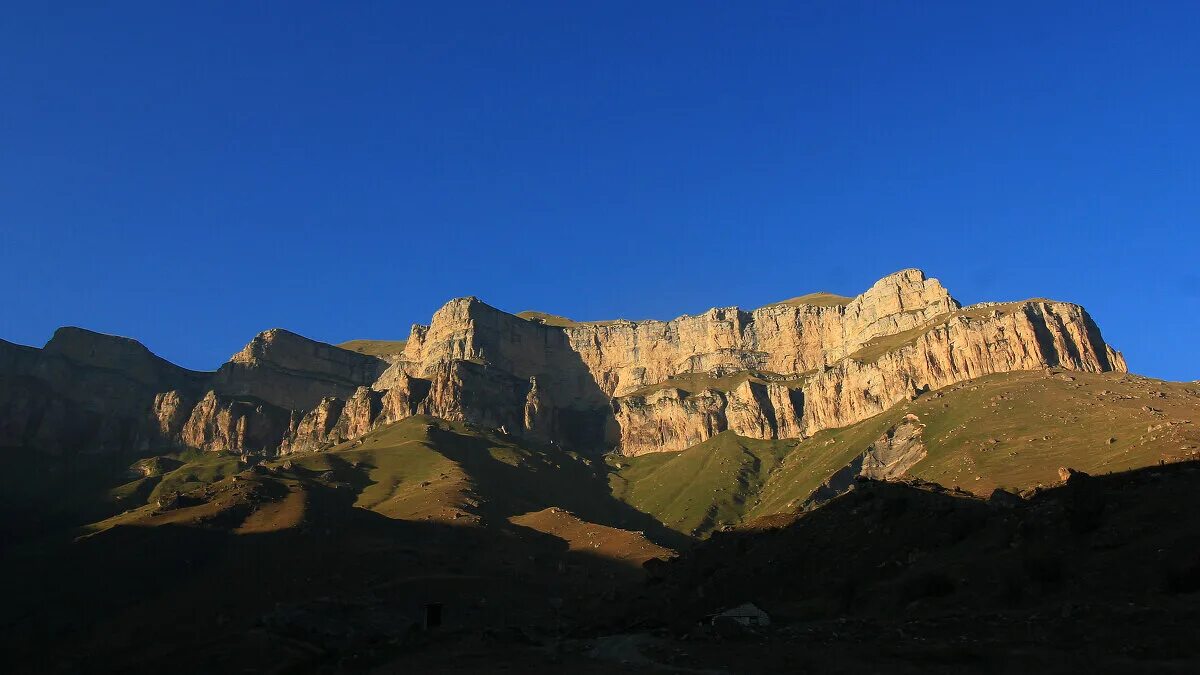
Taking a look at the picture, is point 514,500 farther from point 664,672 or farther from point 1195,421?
point 664,672

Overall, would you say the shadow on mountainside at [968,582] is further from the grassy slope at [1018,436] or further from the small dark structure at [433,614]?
the grassy slope at [1018,436]

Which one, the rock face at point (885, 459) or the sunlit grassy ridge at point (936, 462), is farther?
the rock face at point (885, 459)

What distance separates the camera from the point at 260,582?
10069 cm

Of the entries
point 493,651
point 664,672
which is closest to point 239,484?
point 493,651

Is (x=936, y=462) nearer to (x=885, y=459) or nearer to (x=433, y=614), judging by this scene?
(x=885, y=459)

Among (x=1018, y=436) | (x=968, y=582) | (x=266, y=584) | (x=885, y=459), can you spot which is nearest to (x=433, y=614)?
(x=968, y=582)

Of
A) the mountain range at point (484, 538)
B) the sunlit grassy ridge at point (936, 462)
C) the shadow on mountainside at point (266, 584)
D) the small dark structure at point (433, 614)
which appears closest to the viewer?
the small dark structure at point (433, 614)

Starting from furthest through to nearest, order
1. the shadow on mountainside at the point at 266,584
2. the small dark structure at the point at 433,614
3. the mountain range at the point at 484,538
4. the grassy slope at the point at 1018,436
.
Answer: the grassy slope at the point at 1018,436 < the shadow on mountainside at the point at 266,584 < the mountain range at the point at 484,538 < the small dark structure at the point at 433,614

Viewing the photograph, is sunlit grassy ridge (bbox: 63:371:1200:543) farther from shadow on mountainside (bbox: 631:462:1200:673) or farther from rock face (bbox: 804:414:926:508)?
shadow on mountainside (bbox: 631:462:1200:673)

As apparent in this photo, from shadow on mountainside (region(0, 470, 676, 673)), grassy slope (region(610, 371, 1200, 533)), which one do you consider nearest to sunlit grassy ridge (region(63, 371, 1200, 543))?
grassy slope (region(610, 371, 1200, 533))

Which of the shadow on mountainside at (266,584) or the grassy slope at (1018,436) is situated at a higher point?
the grassy slope at (1018,436)

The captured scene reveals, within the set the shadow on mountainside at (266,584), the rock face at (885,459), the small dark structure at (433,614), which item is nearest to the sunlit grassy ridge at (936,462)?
the rock face at (885,459)

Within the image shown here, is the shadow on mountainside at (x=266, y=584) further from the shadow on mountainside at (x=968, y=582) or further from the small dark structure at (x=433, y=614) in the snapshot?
the shadow on mountainside at (x=968, y=582)

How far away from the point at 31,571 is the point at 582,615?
90847 millimetres
